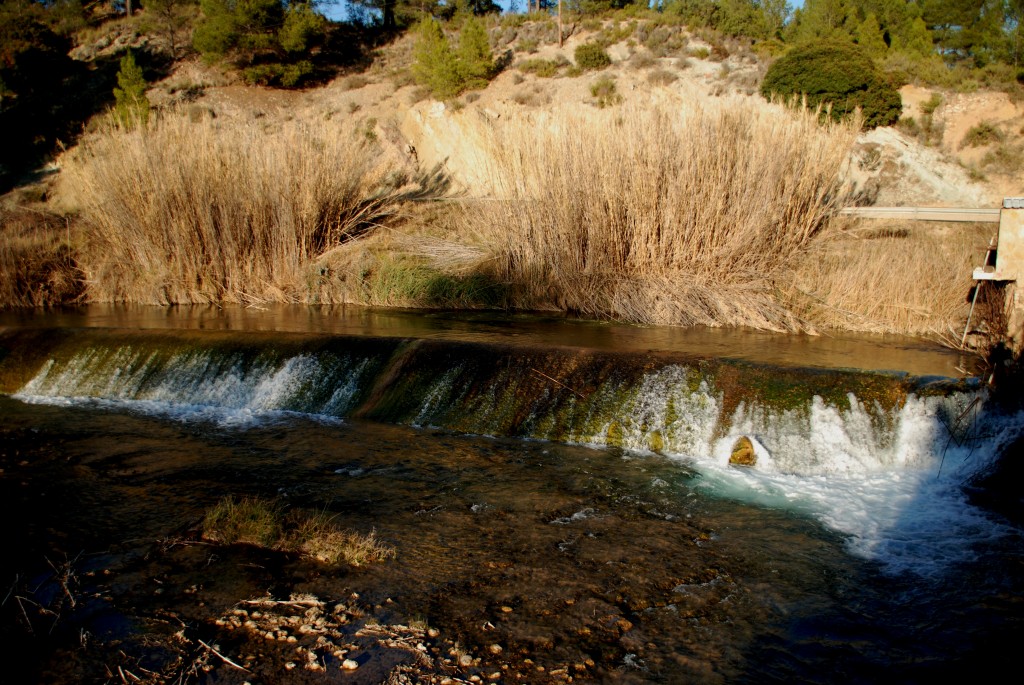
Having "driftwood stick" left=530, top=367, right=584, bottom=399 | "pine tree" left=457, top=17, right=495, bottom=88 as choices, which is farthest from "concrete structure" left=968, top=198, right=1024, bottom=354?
"pine tree" left=457, top=17, right=495, bottom=88

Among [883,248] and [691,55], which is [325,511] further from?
[691,55]

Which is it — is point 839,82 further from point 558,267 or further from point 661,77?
point 558,267

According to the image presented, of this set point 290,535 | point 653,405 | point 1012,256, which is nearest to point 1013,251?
point 1012,256

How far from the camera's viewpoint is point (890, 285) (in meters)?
7.92

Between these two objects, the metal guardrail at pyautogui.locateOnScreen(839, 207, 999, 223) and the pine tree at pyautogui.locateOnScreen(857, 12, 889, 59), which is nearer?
the metal guardrail at pyautogui.locateOnScreen(839, 207, 999, 223)

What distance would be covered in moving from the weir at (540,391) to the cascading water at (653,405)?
1cm

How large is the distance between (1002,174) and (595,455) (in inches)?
768

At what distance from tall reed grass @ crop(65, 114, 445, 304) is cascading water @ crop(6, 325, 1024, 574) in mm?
2939

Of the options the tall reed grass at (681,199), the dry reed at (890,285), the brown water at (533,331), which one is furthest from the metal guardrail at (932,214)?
the brown water at (533,331)

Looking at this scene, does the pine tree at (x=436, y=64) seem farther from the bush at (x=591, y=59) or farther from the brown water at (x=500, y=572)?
the brown water at (x=500, y=572)

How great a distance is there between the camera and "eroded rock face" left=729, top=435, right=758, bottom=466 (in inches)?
205

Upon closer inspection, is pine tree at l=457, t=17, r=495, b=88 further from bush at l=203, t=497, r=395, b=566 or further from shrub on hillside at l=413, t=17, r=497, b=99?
bush at l=203, t=497, r=395, b=566

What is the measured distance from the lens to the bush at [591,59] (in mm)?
28453

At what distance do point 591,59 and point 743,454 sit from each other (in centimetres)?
2586
